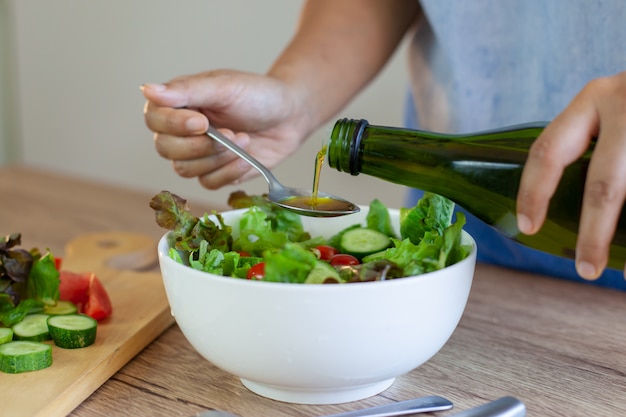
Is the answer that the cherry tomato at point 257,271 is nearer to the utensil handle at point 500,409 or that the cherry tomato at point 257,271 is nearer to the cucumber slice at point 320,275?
the cucumber slice at point 320,275

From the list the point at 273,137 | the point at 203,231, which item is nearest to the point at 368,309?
the point at 203,231

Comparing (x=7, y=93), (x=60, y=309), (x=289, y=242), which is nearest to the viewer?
(x=289, y=242)

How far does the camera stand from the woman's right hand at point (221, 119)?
1123 millimetres

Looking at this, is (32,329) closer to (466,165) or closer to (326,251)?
(326,251)

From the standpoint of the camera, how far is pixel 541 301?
1.16 meters

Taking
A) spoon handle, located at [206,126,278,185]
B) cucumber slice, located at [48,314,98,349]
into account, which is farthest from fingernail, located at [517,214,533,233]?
cucumber slice, located at [48,314,98,349]

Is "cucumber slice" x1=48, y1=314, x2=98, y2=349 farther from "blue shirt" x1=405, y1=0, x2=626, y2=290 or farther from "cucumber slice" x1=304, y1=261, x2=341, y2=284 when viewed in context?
"blue shirt" x1=405, y1=0, x2=626, y2=290

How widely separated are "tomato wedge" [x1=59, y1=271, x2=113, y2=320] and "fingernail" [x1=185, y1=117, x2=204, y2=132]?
0.86 ft

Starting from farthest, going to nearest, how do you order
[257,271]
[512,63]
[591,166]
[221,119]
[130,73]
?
[130,73] < [512,63] < [221,119] < [257,271] < [591,166]

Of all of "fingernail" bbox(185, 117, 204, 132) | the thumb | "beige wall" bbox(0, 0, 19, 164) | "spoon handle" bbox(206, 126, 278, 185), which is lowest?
"beige wall" bbox(0, 0, 19, 164)

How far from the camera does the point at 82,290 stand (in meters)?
1.08

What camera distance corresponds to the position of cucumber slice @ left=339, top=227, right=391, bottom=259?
3.05 ft

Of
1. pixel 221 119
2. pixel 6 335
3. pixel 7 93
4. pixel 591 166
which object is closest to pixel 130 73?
pixel 7 93

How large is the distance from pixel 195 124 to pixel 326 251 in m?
0.32
